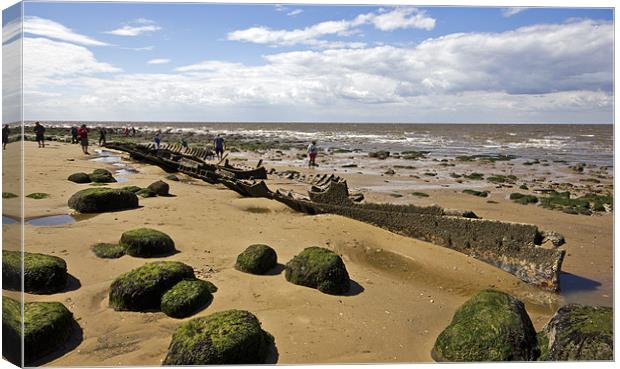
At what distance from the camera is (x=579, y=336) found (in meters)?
4.31

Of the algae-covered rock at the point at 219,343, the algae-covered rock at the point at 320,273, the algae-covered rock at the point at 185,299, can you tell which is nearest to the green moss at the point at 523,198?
the algae-covered rock at the point at 320,273

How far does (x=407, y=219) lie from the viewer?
9.38 metres

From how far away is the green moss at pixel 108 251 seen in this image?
7.26 metres

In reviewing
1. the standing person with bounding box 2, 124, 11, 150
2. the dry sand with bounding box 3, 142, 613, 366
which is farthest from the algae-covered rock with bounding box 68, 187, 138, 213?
the standing person with bounding box 2, 124, 11, 150

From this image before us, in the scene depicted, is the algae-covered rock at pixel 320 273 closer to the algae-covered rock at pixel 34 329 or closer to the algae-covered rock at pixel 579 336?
the algae-covered rock at pixel 579 336

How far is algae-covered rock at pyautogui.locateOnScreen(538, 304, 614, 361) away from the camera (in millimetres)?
4234

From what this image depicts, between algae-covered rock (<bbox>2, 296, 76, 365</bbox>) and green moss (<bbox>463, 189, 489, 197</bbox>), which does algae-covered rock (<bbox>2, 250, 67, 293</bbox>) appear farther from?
green moss (<bbox>463, 189, 489, 197</bbox>)

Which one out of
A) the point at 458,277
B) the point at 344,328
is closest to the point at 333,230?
the point at 458,277

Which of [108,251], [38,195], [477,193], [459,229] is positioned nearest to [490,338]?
[459,229]

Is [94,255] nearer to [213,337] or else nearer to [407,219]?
[213,337]

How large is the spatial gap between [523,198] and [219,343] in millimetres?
14925

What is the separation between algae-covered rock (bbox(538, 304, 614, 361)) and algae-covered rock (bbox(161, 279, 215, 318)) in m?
3.84

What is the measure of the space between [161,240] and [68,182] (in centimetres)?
948

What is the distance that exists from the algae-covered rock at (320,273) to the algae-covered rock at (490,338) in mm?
1827
